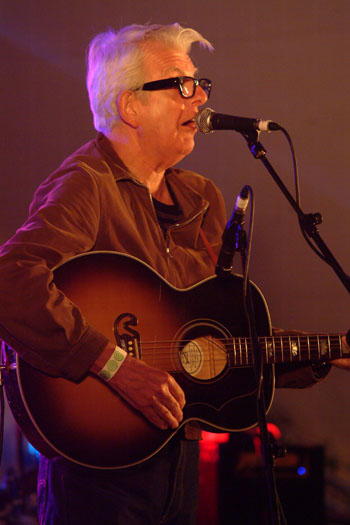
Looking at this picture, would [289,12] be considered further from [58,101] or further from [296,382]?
[296,382]

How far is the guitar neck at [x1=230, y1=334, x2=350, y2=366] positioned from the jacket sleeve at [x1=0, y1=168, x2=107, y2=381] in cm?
54

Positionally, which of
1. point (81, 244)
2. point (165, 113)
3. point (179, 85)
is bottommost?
point (81, 244)

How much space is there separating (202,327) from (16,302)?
669 millimetres

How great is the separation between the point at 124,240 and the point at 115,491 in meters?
0.85

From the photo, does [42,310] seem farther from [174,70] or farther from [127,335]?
[174,70]

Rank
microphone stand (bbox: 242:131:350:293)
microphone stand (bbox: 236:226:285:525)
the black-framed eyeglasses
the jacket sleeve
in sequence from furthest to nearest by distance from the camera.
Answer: the black-framed eyeglasses, microphone stand (bbox: 242:131:350:293), the jacket sleeve, microphone stand (bbox: 236:226:285:525)

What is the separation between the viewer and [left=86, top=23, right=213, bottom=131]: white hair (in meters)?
2.31

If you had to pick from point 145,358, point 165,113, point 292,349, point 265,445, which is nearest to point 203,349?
point 145,358

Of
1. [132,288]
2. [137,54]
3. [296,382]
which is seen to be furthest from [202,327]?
[137,54]

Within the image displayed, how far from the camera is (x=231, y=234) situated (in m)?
1.80

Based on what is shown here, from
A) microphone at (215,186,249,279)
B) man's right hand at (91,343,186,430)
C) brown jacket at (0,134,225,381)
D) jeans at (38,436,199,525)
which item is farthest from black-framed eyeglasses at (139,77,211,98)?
jeans at (38,436,199,525)

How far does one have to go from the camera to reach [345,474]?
3.80 metres

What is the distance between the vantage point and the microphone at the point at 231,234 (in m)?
1.72

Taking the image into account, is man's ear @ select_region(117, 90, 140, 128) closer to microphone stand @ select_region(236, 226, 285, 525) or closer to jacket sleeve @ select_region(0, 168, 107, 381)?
jacket sleeve @ select_region(0, 168, 107, 381)
